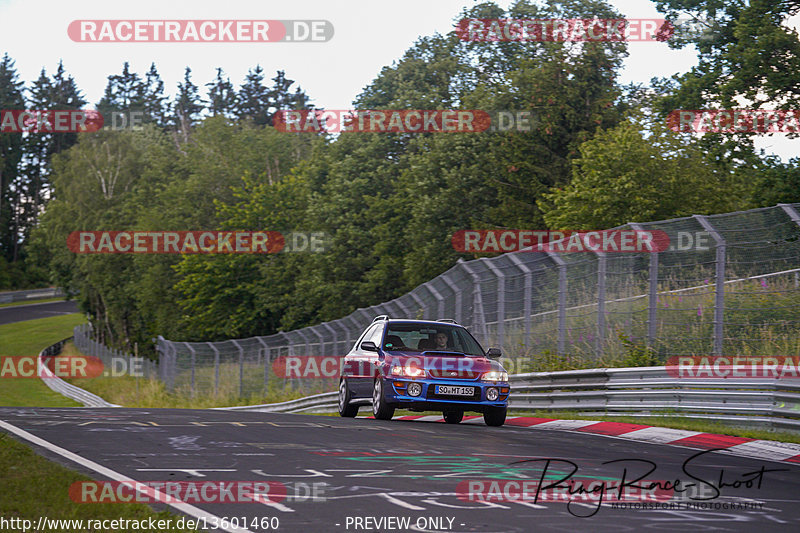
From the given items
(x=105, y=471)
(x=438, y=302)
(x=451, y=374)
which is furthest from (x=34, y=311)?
(x=105, y=471)

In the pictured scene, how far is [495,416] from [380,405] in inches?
67.6

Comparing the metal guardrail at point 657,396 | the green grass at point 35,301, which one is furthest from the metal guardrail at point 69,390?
the green grass at point 35,301

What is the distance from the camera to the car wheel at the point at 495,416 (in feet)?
49.9

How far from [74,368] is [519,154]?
38066 millimetres

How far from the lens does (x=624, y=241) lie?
1653cm

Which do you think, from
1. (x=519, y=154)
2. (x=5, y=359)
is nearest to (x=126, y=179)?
(x=5, y=359)

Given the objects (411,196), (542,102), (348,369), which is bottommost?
(348,369)

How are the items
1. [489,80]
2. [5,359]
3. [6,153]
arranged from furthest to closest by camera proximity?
[6,153]
[5,359]
[489,80]

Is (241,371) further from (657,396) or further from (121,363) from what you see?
(121,363)

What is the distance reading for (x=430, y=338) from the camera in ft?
53.2

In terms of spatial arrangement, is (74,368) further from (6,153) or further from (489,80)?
(6,153)

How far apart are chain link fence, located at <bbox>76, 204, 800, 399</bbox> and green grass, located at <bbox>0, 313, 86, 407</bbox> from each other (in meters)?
33.8

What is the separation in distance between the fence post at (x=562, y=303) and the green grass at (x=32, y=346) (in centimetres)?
3676

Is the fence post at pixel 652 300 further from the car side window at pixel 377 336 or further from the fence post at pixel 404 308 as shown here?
the fence post at pixel 404 308
